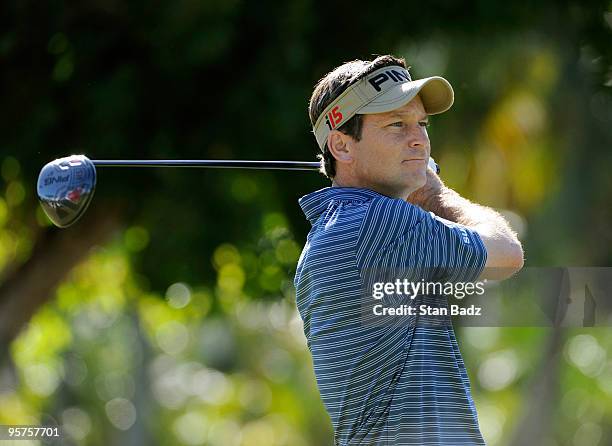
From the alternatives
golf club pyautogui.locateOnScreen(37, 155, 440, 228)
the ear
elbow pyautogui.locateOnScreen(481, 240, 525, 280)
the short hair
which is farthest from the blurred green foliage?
elbow pyautogui.locateOnScreen(481, 240, 525, 280)

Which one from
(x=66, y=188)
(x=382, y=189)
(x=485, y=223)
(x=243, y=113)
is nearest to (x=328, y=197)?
(x=382, y=189)

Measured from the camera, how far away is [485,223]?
2.94 meters

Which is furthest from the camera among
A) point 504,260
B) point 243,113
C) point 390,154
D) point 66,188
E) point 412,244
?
point 243,113

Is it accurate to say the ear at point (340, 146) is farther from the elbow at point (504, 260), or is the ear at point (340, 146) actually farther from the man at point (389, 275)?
the elbow at point (504, 260)

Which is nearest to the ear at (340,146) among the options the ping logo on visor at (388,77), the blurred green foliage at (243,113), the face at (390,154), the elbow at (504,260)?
the face at (390,154)

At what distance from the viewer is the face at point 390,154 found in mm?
2986

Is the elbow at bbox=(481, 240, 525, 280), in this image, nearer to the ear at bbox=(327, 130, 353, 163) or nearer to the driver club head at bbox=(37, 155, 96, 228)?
the ear at bbox=(327, 130, 353, 163)

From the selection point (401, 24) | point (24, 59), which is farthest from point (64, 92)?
point (401, 24)

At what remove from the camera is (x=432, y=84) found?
305cm

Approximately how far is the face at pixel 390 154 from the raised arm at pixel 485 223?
149 millimetres

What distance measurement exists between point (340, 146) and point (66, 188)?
1217 millimetres

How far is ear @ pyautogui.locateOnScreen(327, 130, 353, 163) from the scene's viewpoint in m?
3.04

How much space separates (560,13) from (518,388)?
1005cm

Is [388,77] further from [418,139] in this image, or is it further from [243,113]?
[243,113]
